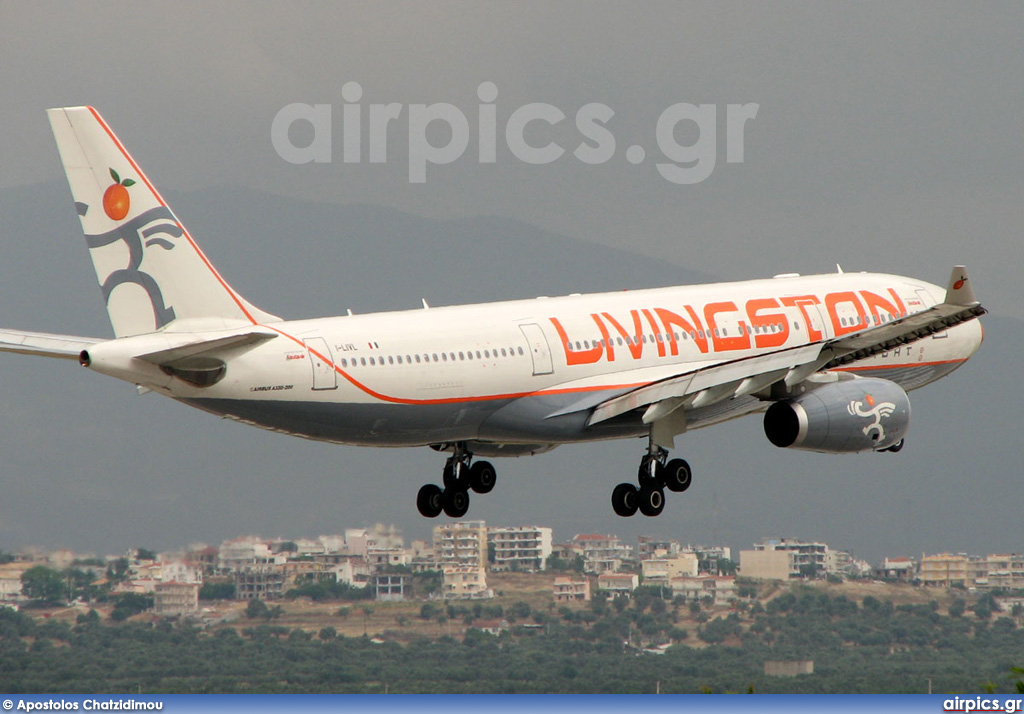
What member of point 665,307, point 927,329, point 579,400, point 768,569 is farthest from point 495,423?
point 768,569

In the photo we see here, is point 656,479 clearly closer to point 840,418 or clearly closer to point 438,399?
point 840,418

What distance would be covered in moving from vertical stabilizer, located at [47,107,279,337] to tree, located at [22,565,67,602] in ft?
229

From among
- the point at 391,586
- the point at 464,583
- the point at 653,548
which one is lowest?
the point at 391,586

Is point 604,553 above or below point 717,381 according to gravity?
below

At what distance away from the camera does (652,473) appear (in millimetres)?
47750

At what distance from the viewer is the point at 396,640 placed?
114562 mm

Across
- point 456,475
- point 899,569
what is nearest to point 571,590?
point 899,569

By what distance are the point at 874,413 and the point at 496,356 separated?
381 inches

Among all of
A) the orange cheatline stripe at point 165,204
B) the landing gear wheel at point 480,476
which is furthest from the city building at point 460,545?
the orange cheatline stripe at point 165,204

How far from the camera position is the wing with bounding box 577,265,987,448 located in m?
41.5

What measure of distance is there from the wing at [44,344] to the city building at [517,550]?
82.4 meters

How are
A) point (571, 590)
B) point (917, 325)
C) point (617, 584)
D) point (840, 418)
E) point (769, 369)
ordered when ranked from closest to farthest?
point (917, 325)
point (769, 369)
point (840, 418)
point (571, 590)
point (617, 584)

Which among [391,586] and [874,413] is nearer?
[874,413]

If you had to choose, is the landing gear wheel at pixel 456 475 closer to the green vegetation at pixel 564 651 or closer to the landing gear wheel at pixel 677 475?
the landing gear wheel at pixel 677 475
